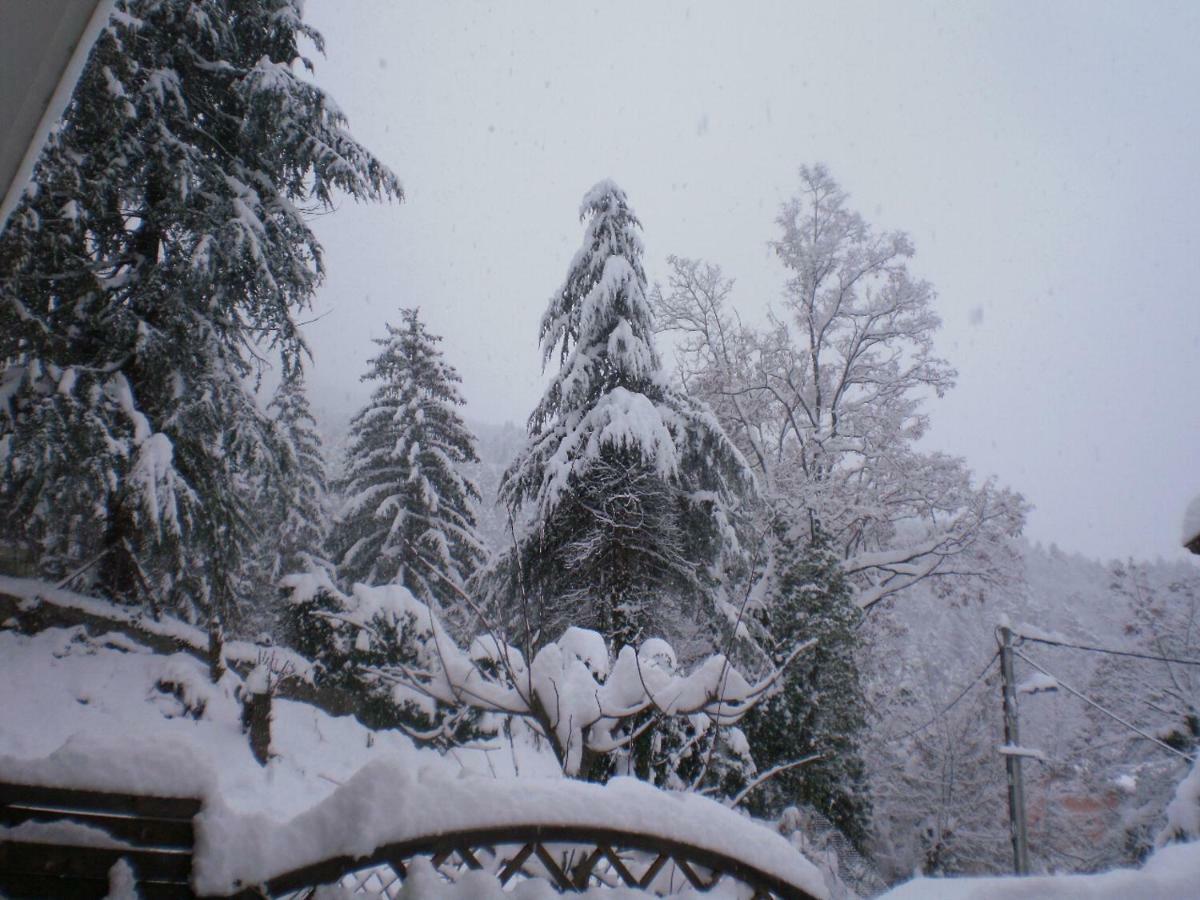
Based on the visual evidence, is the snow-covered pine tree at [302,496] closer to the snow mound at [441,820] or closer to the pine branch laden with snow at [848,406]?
the pine branch laden with snow at [848,406]

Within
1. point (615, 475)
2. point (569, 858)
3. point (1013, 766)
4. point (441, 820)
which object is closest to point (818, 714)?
point (1013, 766)

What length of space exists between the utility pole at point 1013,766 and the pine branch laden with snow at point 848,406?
14.1ft

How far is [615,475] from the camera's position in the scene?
871 centimetres

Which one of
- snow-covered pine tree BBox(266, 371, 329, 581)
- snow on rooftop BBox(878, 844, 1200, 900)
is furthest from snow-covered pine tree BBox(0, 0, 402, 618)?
snow-covered pine tree BBox(266, 371, 329, 581)

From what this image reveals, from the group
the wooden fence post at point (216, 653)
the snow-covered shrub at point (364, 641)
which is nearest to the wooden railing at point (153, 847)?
the snow-covered shrub at point (364, 641)

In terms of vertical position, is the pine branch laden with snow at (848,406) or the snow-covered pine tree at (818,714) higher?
the pine branch laden with snow at (848,406)

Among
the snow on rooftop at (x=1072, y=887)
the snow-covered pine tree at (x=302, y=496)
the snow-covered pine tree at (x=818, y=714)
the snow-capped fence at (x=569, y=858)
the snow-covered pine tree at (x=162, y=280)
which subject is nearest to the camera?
the snow-capped fence at (x=569, y=858)

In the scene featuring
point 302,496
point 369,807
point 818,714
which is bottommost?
point 818,714

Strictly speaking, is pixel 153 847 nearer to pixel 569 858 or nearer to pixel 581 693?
pixel 569 858

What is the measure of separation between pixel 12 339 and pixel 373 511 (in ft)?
30.6

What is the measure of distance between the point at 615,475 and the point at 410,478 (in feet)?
26.2

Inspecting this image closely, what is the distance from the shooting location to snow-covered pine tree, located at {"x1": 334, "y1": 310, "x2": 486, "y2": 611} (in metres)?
14.4

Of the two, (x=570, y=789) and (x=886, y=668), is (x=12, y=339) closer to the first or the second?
(x=570, y=789)

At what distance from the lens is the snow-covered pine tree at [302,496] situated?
17078 mm
